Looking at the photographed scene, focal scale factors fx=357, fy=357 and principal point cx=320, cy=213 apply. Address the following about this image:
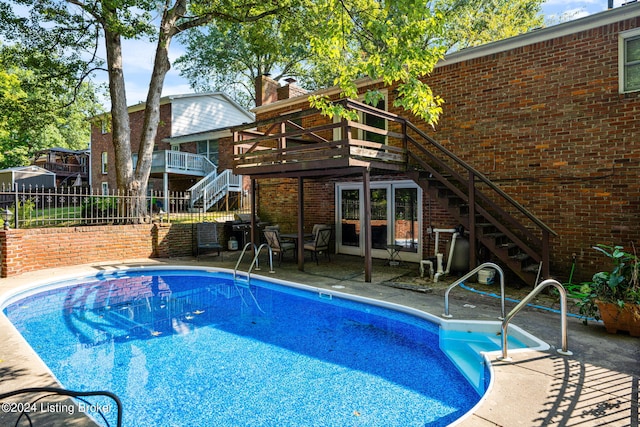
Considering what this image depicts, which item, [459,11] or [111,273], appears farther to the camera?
[459,11]

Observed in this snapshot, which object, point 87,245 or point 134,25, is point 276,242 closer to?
point 87,245

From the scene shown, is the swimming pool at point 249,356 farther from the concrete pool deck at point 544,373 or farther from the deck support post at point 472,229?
the deck support post at point 472,229

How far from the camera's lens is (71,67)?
13.5 meters

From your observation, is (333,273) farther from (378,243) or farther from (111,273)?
(111,273)

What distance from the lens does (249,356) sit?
4.88 meters

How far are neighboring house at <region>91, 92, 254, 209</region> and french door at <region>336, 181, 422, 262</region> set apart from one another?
Result: 891 cm

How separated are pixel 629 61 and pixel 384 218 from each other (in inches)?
251

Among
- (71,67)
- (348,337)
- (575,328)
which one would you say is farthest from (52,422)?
(71,67)

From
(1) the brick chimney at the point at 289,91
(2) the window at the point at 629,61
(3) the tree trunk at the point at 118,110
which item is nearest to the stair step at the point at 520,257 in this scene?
(2) the window at the point at 629,61

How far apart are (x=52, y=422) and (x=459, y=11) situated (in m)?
24.0

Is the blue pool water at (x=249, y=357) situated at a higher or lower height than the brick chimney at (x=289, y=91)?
lower

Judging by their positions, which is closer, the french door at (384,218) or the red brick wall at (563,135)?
the red brick wall at (563,135)

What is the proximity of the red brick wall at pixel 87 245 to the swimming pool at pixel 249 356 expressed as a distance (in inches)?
63.1

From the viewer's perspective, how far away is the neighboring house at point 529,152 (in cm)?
684
